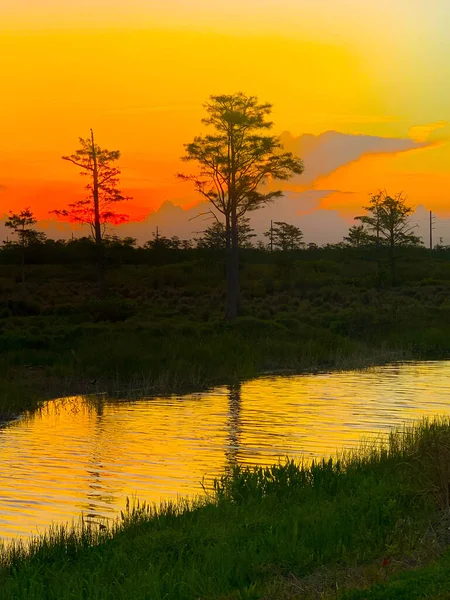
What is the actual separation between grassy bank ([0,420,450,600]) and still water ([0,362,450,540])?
6.21 feet

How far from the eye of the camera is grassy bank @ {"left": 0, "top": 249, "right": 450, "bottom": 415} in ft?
82.6

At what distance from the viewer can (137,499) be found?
1167 cm

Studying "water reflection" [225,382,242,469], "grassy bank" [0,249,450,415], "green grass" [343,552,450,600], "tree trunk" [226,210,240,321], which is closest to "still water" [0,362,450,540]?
"water reflection" [225,382,242,469]

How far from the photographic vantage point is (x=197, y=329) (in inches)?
1375

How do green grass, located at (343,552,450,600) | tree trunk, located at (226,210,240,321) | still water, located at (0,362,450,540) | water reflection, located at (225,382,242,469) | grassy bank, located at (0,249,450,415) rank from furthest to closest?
tree trunk, located at (226,210,240,321)
grassy bank, located at (0,249,450,415)
water reflection, located at (225,382,242,469)
still water, located at (0,362,450,540)
green grass, located at (343,552,450,600)

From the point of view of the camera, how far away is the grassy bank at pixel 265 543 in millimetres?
7176

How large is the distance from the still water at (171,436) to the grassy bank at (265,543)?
6.21 ft

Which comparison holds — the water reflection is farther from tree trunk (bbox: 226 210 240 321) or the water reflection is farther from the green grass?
tree trunk (bbox: 226 210 240 321)

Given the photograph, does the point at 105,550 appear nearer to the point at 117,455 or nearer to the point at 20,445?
the point at 117,455

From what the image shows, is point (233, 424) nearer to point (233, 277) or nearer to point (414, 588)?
point (414, 588)

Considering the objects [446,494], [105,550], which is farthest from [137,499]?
[446,494]

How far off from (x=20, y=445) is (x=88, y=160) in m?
41.8

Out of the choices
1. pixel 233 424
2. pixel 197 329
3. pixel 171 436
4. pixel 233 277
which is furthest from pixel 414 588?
pixel 233 277

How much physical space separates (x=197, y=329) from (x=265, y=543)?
88.2 feet
